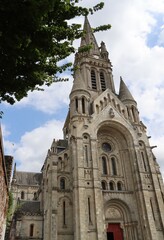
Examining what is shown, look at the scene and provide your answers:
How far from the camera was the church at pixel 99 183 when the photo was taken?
22.1 metres

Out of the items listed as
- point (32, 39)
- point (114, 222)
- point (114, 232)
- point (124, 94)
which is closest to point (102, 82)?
point (124, 94)

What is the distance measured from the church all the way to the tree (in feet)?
58.5

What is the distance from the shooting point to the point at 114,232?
78.2ft

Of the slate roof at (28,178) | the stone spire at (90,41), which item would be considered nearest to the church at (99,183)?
the stone spire at (90,41)

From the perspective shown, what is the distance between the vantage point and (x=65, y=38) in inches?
255

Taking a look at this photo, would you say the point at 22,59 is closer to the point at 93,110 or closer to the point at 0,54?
the point at 0,54

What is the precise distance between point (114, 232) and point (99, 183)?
17.8ft

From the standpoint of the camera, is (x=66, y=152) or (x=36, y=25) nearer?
(x=36, y=25)

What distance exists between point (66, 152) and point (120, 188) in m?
7.68

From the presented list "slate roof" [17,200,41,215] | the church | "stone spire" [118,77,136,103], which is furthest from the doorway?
"stone spire" [118,77,136,103]

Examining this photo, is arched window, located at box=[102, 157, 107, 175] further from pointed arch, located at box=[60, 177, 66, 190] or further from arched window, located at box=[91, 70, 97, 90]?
arched window, located at box=[91, 70, 97, 90]

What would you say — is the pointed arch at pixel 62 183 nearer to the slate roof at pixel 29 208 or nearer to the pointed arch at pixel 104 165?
the slate roof at pixel 29 208

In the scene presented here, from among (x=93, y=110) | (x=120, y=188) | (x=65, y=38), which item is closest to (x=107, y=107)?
(x=93, y=110)

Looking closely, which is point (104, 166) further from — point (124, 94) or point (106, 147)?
point (124, 94)
